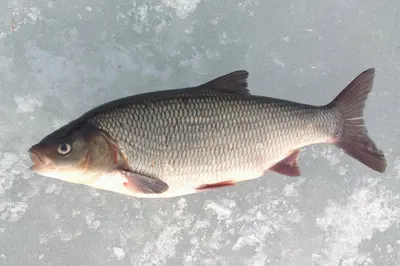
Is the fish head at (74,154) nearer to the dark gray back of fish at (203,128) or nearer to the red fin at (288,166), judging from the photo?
the dark gray back of fish at (203,128)

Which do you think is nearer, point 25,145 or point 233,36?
point 25,145

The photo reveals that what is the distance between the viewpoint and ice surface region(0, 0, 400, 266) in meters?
2.78

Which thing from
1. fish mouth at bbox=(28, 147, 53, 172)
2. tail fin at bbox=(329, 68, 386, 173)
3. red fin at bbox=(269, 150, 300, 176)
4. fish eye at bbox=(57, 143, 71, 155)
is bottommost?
fish mouth at bbox=(28, 147, 53, 172)

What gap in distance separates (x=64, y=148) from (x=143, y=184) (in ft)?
1.43

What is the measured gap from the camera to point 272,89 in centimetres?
298

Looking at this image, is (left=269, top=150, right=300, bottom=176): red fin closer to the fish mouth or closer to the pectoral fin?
the pectoral fin

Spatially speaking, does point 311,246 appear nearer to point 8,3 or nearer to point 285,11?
point 285,11

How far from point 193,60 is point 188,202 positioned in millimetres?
938

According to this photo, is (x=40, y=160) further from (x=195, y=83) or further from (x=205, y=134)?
(x=195, y=83)

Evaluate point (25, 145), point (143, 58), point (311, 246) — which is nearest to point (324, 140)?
point (311, 246)

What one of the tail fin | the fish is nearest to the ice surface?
the tail fin

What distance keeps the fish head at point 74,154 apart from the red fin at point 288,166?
95 centimetres

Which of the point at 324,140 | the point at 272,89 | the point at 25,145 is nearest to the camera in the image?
the point at 324,140

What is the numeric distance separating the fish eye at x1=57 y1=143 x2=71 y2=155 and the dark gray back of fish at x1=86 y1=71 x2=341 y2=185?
19cm
